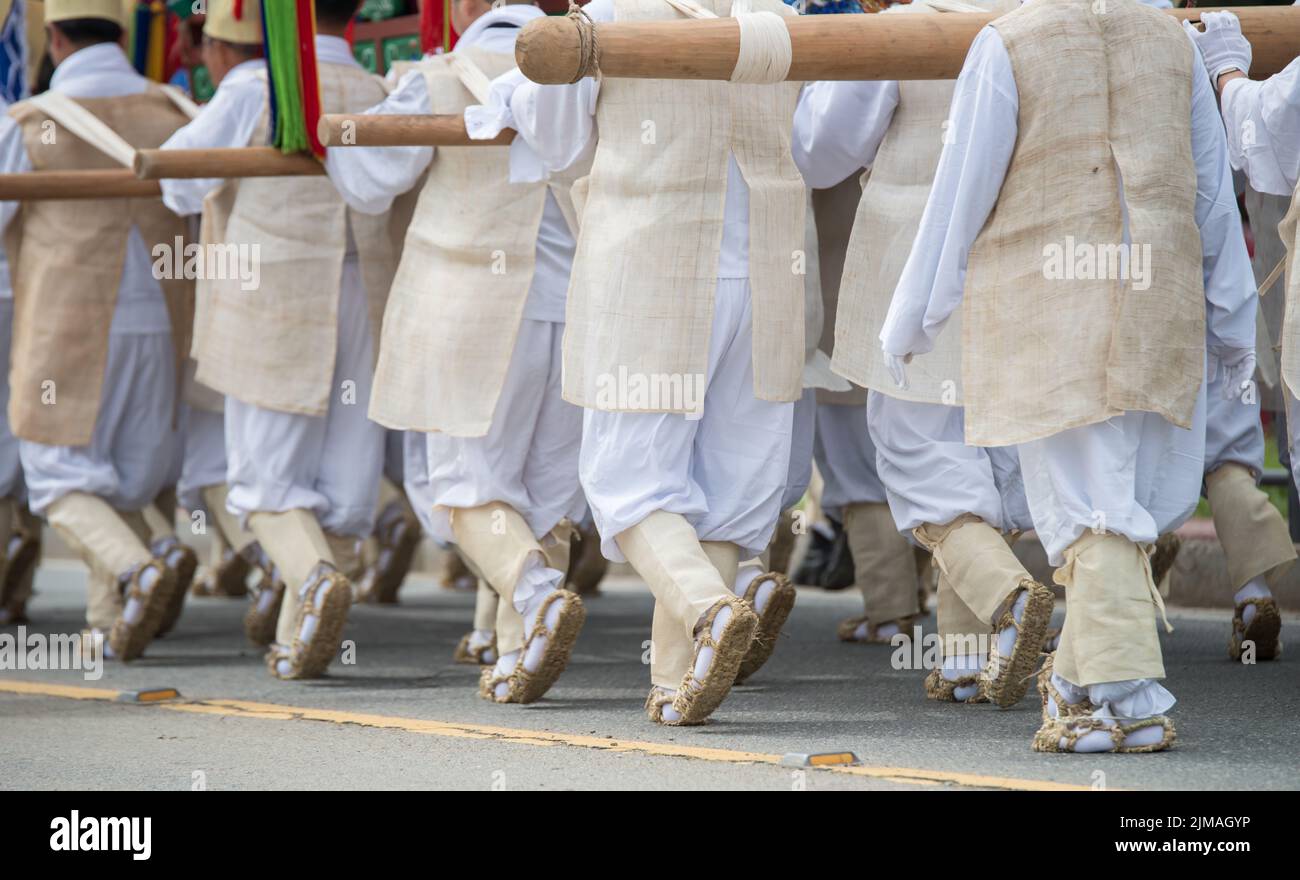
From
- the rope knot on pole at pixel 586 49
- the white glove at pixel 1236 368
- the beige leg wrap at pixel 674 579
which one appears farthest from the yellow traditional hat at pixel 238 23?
the white glove at pixel 1236 368

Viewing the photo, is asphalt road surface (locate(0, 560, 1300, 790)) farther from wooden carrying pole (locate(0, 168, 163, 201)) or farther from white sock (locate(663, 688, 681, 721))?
wooden carrying pole (locate(0, 168, 163, 201))

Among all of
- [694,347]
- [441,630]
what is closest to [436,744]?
[694,347]

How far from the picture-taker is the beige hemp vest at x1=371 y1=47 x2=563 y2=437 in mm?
5680

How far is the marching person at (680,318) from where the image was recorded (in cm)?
485

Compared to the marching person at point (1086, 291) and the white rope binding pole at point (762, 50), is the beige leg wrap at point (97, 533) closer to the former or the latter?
the white rope binding pole at point (762, 50)

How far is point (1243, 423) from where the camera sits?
6.02 m

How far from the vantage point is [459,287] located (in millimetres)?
5734

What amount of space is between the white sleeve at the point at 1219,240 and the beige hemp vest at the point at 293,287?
3046mm

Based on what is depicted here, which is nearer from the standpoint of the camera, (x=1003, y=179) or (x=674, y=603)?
(x=1003, y=179)

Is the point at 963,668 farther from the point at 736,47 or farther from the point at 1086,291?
the point at 736,47

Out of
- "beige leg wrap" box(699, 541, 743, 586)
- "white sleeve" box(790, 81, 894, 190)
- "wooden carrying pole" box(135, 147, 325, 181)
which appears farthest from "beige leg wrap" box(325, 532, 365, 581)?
"white sleeve" box(790, 81, 894, 190)

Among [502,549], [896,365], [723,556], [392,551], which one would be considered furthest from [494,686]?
[392,551]

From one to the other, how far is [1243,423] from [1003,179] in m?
2.14
